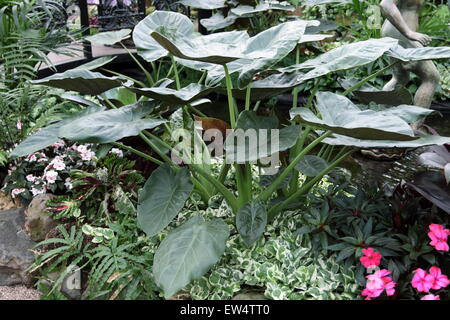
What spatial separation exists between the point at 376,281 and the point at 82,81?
4.97 ft

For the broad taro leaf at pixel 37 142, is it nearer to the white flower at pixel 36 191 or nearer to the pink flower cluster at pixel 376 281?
the white flower at pixel 36 191

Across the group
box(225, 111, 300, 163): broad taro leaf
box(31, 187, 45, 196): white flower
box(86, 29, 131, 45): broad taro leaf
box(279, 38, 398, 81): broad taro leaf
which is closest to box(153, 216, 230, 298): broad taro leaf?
box(225, 111, 300, 163): broad taro leaf

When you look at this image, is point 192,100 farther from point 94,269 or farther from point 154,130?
point 154,130

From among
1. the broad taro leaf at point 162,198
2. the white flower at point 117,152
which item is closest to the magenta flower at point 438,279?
the broad taro leaf at point 162,198

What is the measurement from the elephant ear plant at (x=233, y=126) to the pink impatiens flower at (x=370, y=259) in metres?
0.46

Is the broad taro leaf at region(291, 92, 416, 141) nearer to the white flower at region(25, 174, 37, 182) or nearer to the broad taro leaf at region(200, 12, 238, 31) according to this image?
the white flower at region(25, 174, 37, 182)

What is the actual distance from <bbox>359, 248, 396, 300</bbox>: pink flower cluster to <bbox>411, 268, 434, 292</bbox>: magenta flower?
0.29 feet

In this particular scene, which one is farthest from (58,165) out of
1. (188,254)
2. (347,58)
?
(347,58)

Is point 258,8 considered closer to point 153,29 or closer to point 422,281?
point 153,29

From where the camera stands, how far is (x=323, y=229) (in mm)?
2287

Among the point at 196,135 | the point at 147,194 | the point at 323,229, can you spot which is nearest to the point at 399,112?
the point at 323,229

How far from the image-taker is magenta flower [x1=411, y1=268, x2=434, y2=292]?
1.90m

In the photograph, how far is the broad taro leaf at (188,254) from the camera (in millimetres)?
1876

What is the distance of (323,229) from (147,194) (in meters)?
0.87
